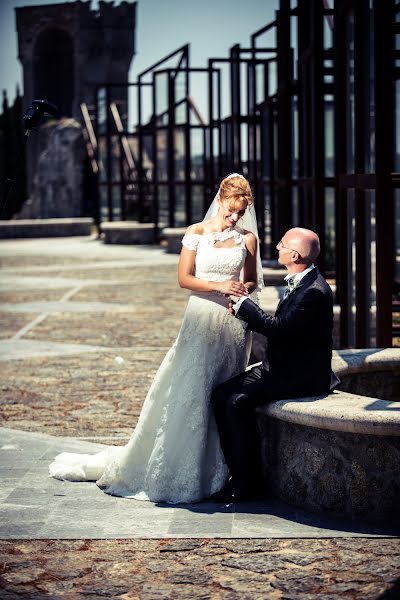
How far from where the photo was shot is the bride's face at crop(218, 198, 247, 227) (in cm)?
662

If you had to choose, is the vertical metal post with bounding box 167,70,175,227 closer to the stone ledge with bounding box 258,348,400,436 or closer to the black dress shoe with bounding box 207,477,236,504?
the black dress shoe with bounding box 207,477,236,504

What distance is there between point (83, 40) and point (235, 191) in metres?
52.2

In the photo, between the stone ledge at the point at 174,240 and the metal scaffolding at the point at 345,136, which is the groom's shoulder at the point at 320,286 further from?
the stone ledge at the point at 174,240

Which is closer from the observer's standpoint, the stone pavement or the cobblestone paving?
the cobblestone paving

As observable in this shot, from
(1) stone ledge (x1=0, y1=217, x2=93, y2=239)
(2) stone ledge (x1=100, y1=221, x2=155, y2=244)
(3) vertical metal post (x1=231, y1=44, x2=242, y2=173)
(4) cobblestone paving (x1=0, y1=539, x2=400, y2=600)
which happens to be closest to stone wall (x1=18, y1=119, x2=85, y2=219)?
(1) stone ledge (x1=0, y1=217, x2=93, y2=239)

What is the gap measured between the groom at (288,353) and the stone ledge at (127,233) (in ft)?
78.4

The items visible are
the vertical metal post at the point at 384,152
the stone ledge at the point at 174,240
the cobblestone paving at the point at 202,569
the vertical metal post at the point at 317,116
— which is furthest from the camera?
the stone ledge at the point at 174,240

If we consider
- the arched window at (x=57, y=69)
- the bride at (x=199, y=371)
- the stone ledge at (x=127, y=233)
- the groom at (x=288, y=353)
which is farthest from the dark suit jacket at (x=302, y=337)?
the arched window at (x=57, y=69)

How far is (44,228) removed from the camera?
3428 cm

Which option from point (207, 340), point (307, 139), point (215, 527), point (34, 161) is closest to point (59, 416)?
point (207, 340)

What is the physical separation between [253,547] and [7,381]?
16.9 ft

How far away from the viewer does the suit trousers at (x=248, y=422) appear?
6215mm

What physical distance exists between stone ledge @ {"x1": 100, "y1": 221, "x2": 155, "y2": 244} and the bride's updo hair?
23518 mm

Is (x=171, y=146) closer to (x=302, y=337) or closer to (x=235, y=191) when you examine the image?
(x=235, y=191)
